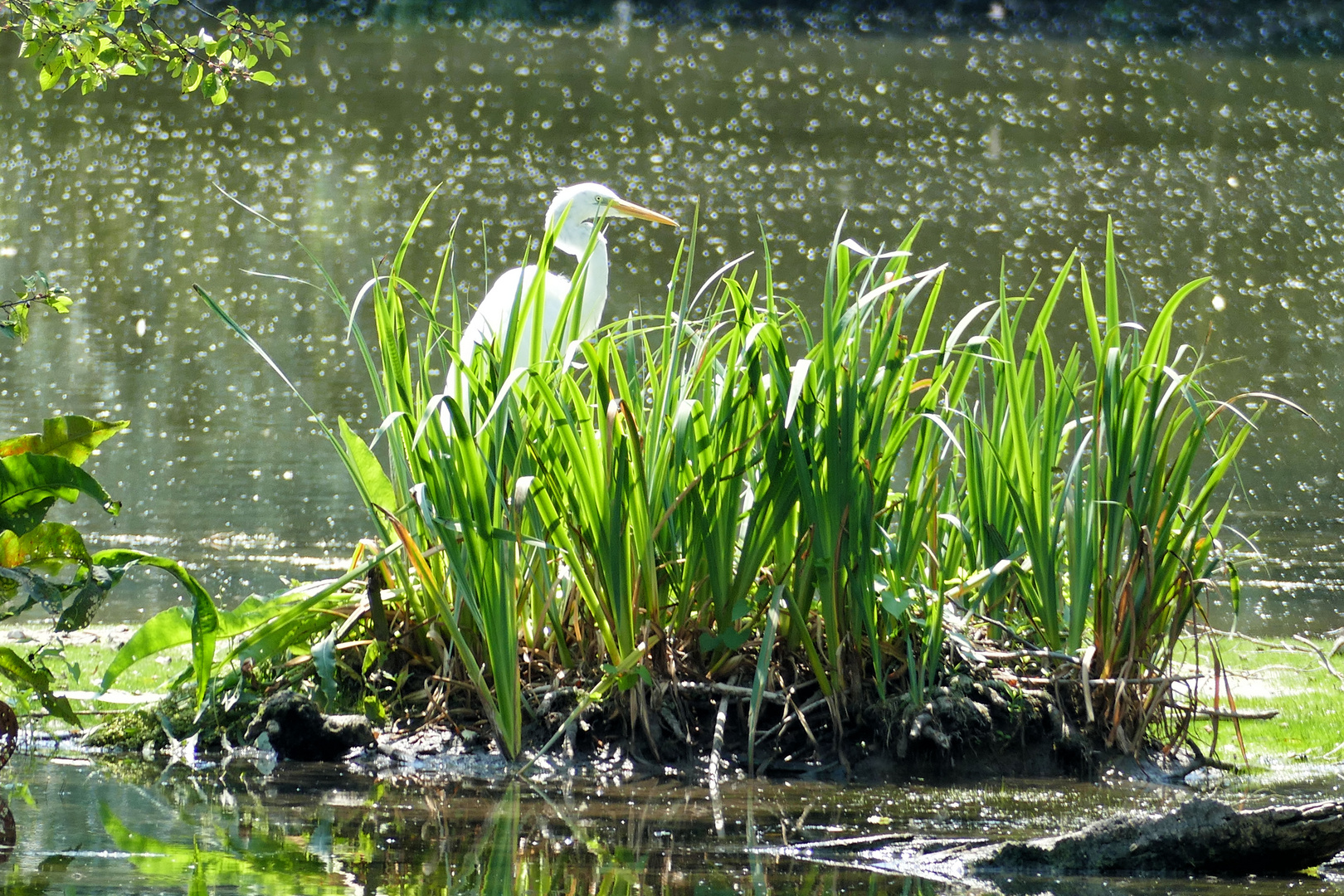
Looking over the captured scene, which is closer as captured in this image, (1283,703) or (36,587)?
(36,587)

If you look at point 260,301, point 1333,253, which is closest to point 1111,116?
point 1333,253

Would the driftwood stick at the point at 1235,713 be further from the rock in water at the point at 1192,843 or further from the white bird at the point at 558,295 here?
the white bird at the point at 558,295

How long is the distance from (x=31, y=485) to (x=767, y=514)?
5.02 ft

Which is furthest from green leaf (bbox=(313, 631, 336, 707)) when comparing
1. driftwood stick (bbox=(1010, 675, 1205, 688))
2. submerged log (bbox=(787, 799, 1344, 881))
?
driftwood stick (bbox=(1010, 675, 1205, 688))

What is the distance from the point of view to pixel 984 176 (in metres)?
16.3

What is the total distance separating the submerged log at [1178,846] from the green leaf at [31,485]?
1635 mm

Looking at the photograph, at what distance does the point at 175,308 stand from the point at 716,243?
15.1 ft

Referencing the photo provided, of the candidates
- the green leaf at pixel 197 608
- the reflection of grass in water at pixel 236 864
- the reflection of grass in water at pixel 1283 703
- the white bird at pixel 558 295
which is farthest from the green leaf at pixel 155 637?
the reflection of grass in water at pixel 1283 703

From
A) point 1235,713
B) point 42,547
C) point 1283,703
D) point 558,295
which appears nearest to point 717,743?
point 1235,713

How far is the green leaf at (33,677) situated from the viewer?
2936 mm

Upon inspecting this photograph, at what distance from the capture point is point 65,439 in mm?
2951

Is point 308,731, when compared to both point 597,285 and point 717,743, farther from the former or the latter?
point 597,285

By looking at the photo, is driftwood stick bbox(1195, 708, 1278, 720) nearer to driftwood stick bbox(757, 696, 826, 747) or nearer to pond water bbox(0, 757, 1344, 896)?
pond water bbox(0, 757, 1344, 896)

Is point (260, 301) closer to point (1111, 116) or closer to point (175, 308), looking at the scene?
point (175, 308)
